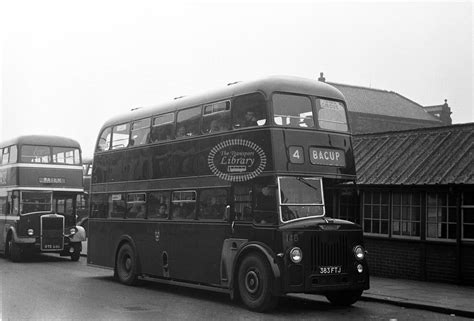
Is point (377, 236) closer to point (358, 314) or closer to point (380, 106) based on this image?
point (358, 314)

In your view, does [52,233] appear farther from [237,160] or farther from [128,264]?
[237,160]

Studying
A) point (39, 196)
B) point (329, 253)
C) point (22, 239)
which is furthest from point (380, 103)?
point (329, 253)

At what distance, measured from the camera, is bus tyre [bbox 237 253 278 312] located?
10820mm

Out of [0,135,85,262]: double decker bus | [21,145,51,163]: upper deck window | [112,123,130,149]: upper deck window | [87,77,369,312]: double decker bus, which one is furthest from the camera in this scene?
[21,145,51,163]: upper deck window

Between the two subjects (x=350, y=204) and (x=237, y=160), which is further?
(x=350, y=204)

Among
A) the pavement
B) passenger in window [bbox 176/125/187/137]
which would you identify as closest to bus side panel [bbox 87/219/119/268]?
passenger in window [bbox 176/125/187/137]

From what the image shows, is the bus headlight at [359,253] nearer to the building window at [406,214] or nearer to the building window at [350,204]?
the building window at [350,204]

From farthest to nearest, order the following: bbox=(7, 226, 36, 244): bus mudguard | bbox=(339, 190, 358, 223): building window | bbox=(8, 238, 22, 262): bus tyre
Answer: bbox=(8, 238, 22, 262): bus tyre
bbox=(7, 226, 36, 244): bus mudguard
bbox=(339, 190, 358, 223): building window

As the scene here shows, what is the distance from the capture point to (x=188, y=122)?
13.7 metres

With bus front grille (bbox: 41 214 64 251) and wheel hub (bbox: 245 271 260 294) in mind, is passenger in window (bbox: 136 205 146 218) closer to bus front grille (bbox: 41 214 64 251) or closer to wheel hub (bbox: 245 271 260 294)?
wheel hub (bbox: 245 271 260 294)

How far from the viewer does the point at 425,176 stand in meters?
15.6

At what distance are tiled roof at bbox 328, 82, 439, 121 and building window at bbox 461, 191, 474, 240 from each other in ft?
133

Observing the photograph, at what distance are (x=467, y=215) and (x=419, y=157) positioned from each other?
2358 millimetres

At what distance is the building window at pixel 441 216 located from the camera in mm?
15172
